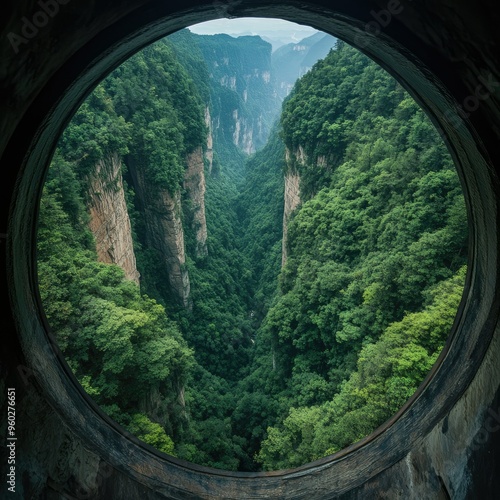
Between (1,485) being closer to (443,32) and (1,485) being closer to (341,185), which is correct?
(443,32)

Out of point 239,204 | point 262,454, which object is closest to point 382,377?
point 262,454
